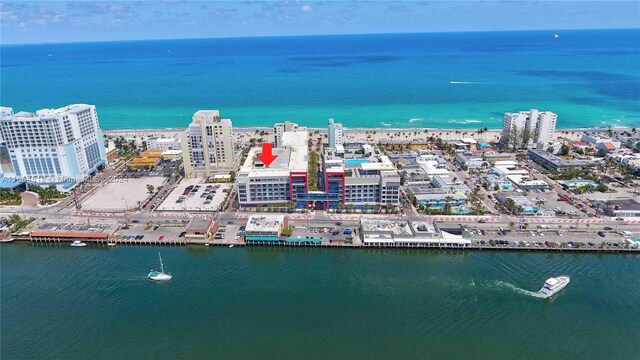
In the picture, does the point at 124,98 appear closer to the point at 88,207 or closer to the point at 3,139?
the point at 3,139

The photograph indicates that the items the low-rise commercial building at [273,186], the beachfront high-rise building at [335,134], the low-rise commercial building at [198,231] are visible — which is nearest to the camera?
the low-rise commercial building at [198,231]

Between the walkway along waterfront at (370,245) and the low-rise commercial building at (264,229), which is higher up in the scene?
the low-rise commercial building at (264,229)

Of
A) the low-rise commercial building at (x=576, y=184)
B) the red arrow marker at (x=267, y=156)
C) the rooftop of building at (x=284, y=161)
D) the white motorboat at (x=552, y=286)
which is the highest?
the red arrow marker at (x=267, y=156)

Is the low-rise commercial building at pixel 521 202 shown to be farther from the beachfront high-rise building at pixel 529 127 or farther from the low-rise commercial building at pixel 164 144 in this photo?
the low-rise commercial building at pixel 164 144

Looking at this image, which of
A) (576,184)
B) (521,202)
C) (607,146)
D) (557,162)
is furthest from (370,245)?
(607,146)

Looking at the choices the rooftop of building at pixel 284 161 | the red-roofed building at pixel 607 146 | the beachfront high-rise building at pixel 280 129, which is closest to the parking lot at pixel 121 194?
the rooftop of building at pixel 284 161

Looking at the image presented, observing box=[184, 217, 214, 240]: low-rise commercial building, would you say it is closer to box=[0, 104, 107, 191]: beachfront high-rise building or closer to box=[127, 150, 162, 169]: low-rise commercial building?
box=[0, 104, 107, 191]: beachfront high-rise building

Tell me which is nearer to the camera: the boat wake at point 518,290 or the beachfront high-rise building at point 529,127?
the boat wake at point 518,290
